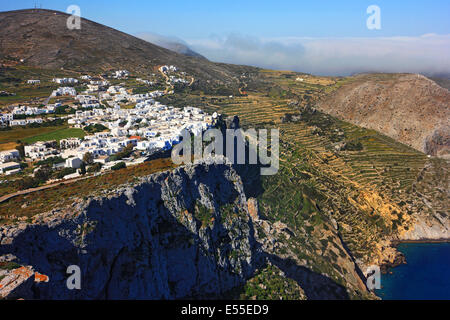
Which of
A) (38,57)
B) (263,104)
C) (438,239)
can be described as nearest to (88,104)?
(263,104)

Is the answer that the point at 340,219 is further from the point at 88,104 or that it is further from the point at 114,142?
the point at 88,104

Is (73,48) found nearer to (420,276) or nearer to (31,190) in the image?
(31,190)

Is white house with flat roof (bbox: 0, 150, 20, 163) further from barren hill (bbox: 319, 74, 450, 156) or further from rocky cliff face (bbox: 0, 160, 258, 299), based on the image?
barren hill (bbox: 319, 74, 450, 156)

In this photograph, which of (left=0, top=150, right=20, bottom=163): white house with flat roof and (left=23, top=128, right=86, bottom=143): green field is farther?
(left=23, top=128, right=86, bottom=143): green field

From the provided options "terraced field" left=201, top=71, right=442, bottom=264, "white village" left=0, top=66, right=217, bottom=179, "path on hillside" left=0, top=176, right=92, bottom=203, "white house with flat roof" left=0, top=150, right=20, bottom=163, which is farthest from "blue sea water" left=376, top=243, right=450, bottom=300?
"white house with flat roof" left=0, top=150, right=20, bottom=163

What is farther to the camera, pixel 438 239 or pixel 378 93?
pixel 378 93

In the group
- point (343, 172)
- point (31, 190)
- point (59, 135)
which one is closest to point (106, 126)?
point (59, 135)
